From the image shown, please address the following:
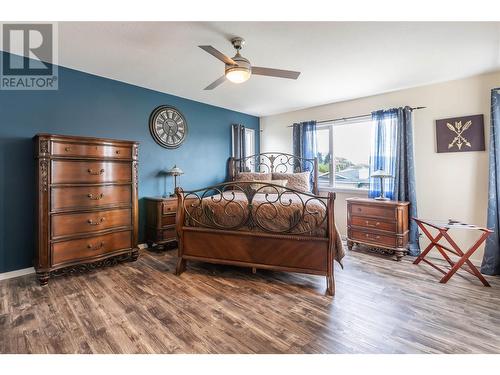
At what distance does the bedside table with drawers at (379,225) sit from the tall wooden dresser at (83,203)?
323 cm

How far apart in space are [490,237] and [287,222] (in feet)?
8.48

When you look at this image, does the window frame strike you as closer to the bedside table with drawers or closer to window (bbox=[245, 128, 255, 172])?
the bedside table with drawers

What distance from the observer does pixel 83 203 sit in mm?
2822

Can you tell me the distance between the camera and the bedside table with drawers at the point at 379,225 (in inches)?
132

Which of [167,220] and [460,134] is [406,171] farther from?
[167,220]

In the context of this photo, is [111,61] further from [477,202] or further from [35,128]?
[477,202]

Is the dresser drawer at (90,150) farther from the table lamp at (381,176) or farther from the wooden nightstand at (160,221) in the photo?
the table lamp at (381,176)

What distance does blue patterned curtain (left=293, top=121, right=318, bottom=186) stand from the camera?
482 cm

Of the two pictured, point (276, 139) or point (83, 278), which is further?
point (276, 139)

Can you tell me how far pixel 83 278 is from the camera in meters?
2.77

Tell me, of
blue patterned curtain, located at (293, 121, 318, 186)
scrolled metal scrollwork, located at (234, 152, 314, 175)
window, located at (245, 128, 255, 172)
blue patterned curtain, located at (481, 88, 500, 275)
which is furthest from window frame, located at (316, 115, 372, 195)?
blue patterned curtain, located at (481, 88, 500, 275)

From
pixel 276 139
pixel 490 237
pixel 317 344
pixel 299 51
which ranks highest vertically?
pixel 299 51

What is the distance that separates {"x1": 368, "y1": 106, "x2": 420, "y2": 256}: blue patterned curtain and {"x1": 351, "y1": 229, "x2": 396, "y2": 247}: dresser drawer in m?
0.41
